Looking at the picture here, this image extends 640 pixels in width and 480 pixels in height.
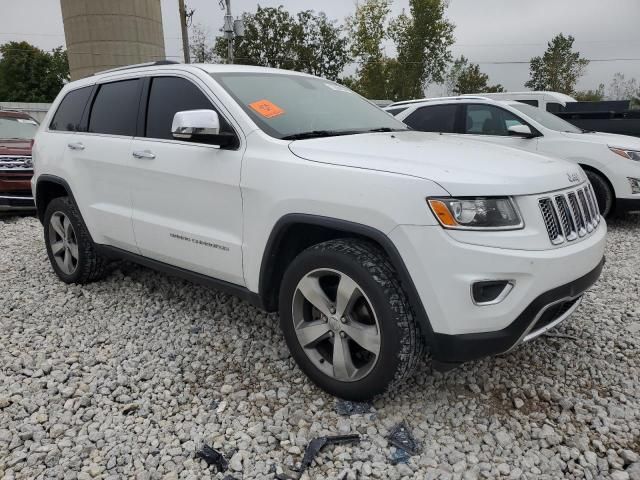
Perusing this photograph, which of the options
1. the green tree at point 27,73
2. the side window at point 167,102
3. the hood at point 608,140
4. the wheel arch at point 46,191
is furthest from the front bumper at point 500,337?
the green tree at point 27,73

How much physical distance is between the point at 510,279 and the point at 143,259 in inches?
101

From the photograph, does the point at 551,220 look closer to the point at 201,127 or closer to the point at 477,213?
the point at 477,213

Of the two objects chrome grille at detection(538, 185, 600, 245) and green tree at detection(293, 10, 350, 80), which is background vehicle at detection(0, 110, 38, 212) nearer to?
chrome grille at detection(538, 185, 600, 245)

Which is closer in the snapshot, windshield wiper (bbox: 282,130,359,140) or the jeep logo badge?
the jeep logo badge

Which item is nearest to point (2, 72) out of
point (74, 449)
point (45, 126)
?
point (45, 126)

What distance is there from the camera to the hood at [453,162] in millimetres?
2217

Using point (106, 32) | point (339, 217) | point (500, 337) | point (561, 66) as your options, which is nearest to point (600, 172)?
point (500, 337)

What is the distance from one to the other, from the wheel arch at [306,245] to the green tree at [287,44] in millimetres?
37221

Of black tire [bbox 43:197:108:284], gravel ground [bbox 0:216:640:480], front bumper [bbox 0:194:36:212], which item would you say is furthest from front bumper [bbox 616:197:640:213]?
front bumper [bbox 0:194:36:212]

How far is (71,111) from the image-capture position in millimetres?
4410

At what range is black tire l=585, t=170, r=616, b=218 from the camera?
6.41 metres

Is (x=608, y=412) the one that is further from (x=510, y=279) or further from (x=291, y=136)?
(x=291, y=136)

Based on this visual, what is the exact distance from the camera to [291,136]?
2855 mm

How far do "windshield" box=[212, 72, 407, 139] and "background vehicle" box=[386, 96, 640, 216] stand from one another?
267cm
